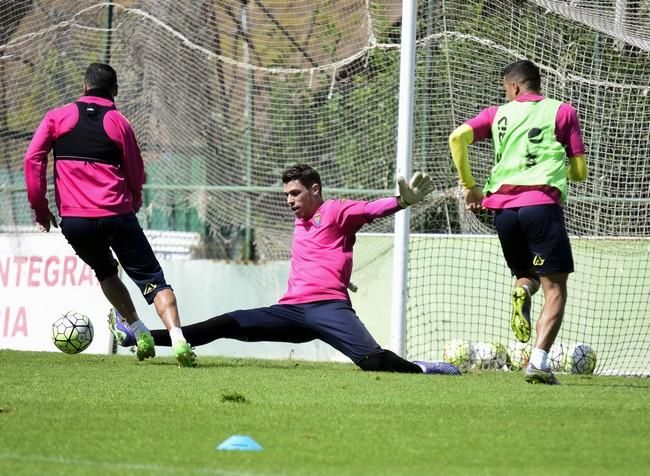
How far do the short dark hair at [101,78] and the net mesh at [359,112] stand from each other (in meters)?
3.67

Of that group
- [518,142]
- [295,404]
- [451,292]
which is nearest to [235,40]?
[451,292]

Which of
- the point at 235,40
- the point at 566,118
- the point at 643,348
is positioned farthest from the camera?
the point at 235,40

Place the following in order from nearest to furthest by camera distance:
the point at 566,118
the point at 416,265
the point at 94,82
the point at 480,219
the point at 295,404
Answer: the point at 295,404 → the point at 566,118 → the point at 94,82 → the point at 416,265 → the point at 480,219

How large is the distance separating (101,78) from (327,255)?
213 centimetres

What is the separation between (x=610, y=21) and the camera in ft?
35.1

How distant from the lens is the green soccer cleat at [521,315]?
757cm

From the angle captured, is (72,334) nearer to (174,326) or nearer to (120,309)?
(120,309)

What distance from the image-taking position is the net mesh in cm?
1080

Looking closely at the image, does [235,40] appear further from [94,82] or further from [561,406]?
[561,406]

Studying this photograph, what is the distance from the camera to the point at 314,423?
571 centimetres

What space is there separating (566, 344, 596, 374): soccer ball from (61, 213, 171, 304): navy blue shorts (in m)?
3.50

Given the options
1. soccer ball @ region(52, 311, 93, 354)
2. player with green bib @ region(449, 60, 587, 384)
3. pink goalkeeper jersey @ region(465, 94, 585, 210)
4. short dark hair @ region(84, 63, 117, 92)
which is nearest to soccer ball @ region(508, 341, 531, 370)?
player with green bib @ region(449, 60, 587, 384)

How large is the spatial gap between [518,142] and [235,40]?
6464mm

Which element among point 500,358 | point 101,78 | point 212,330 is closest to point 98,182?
point 101,78
